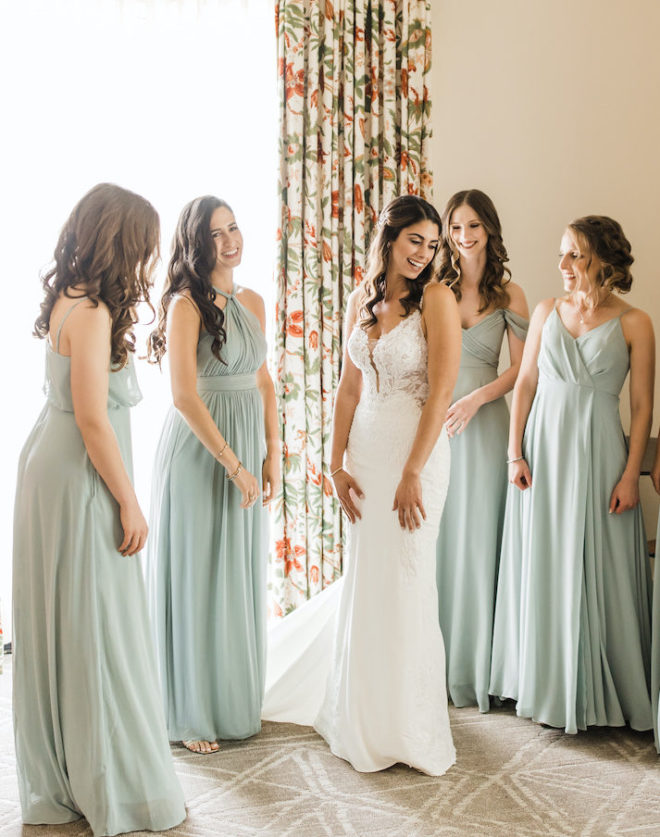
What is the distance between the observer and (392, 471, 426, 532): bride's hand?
7.91 ft

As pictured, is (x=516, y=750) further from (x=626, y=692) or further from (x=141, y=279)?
(x=141, y=279)

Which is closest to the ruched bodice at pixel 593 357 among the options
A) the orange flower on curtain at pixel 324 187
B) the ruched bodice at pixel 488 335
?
the ruched bodice at pixel 488 335

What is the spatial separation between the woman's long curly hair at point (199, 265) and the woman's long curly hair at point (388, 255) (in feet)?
1.50

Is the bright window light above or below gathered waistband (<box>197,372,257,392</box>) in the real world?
above

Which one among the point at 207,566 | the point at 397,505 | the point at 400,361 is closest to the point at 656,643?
the point at 397,505

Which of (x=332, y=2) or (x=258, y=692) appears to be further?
(x=332, y=2)

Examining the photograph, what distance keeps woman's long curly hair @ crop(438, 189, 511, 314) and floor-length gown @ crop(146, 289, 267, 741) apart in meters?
0.83

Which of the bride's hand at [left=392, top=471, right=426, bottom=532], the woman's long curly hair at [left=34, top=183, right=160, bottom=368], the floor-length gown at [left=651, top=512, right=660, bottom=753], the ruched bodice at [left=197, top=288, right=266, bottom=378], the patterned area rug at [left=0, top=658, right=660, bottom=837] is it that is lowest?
the patterned area rug at [left=0, top=658, right=660, bottom=837]

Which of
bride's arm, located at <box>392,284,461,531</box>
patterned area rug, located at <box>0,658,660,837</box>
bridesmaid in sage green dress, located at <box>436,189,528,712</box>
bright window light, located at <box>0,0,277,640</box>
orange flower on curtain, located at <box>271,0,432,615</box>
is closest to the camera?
patterned area rug, located at <box>0,658,660,837</box>

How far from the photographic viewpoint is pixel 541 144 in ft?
12.7

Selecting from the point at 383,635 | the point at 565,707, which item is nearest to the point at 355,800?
the point at 383,635

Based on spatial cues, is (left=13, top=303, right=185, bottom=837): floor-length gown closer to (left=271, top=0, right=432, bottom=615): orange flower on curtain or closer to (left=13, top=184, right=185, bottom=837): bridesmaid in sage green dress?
(left=13, top=184, right=185, bottom=837): bridesmaid in sage green dress

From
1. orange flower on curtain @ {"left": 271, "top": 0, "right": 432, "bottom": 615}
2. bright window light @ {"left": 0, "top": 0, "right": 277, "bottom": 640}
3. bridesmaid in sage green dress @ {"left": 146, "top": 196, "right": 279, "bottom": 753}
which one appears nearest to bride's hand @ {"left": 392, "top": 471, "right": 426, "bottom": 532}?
bridesmaid in sage green dress @ {"left": 146, "top": 196, "right": 279, "bottom": 753}

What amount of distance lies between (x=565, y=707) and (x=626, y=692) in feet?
0.67
